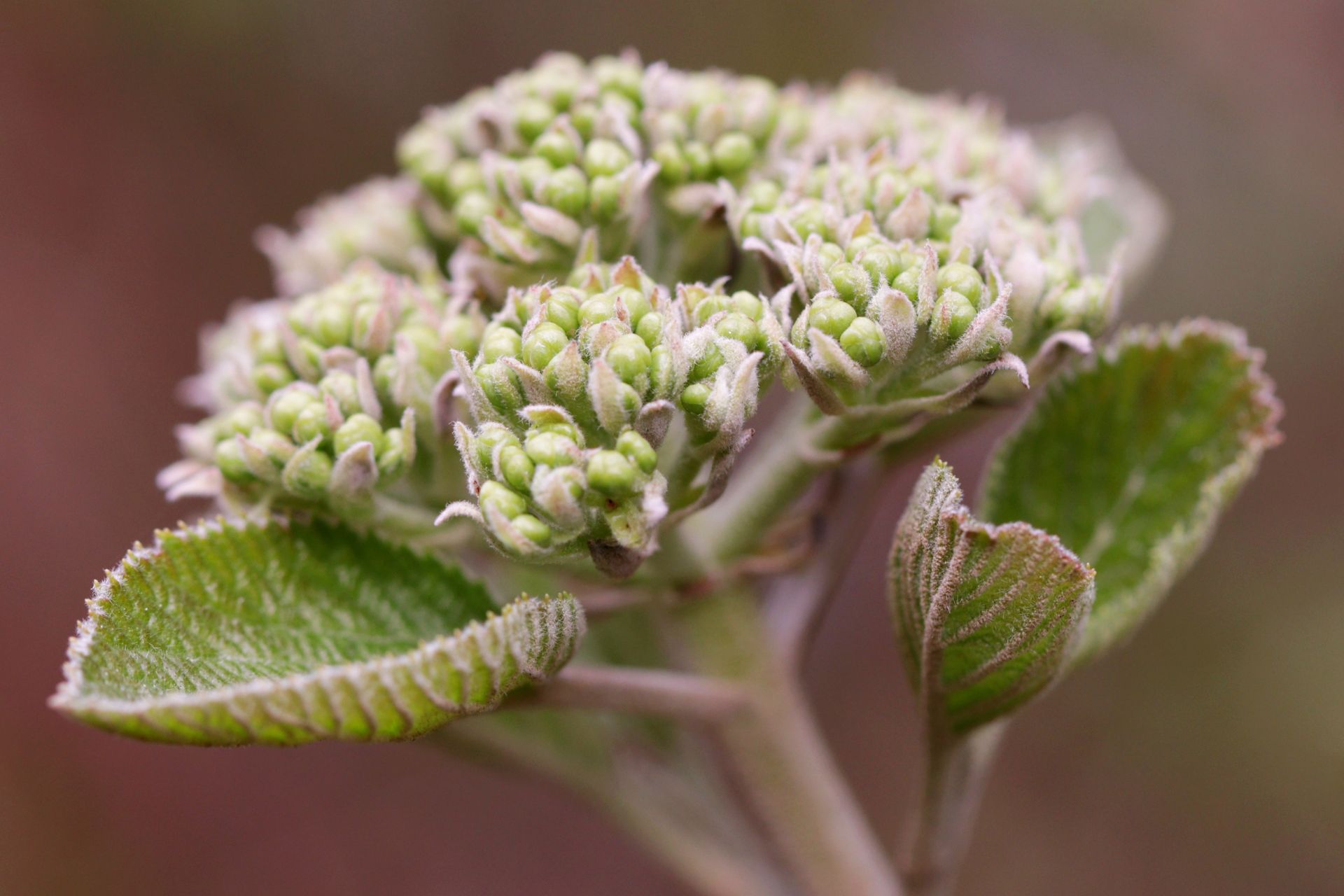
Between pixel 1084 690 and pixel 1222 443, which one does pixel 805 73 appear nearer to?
pixel 1084 690

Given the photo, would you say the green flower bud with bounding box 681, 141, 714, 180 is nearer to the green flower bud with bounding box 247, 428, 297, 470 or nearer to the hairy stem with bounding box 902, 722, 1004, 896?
the green flower bud with bounding box 247, 428, 297, 470

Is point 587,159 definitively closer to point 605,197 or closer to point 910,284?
point 605,197

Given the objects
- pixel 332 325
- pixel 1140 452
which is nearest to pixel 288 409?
pixel 332 325

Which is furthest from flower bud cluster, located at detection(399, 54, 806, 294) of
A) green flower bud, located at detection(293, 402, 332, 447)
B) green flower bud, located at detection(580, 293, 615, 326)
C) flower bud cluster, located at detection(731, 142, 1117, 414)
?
green flower bud, located at detection(293, 402, 332, 447)

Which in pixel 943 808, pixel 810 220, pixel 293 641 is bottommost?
pixel 943 808

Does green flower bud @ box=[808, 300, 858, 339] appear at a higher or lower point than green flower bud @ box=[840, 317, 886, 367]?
higher
